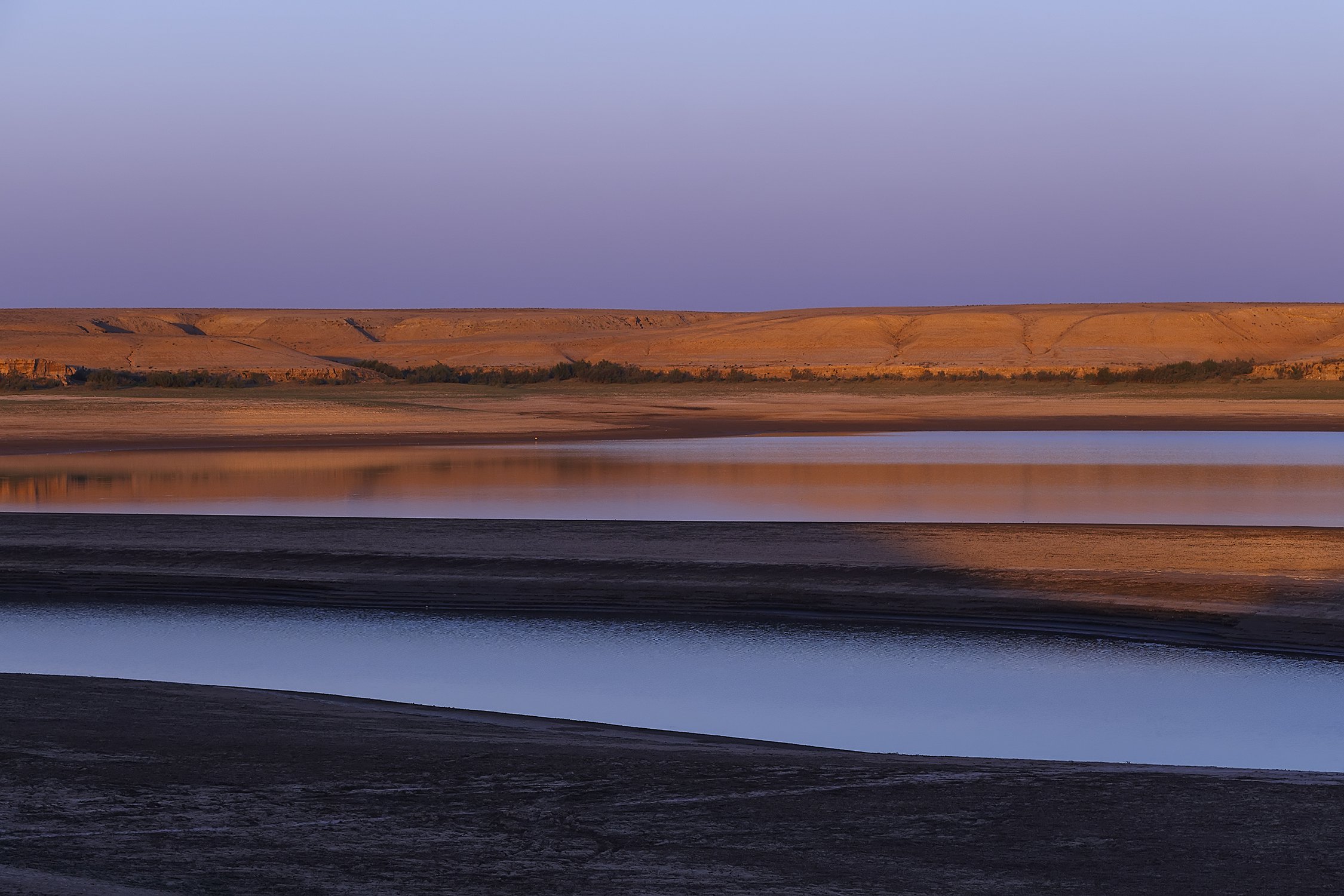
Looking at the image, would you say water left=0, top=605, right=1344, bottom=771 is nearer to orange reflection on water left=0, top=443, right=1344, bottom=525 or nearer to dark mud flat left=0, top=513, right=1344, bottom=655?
dark mud flat left=0, top=513, right=1344, bottom=655

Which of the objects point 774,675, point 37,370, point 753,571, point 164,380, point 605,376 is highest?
point 605,376

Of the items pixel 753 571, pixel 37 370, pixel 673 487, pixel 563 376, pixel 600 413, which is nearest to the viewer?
pixel 753 571

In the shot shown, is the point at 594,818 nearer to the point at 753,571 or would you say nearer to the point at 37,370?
the point at 753,571

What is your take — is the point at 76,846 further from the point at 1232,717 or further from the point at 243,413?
the point at 243,413

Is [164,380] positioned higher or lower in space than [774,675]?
higher

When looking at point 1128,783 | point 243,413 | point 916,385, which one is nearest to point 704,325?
point 916,385

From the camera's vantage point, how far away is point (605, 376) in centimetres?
5869

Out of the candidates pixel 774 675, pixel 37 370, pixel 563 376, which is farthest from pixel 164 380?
pixel 774 675

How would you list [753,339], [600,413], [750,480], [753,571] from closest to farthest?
[753,571] → [750,480] → [600,413] → [753,339]

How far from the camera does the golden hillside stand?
75938mm

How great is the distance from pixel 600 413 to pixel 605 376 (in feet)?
65.2

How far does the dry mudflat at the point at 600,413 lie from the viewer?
101 ft

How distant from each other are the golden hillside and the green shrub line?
4071 millimetres

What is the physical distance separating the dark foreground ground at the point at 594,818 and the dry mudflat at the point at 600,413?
22935mm
